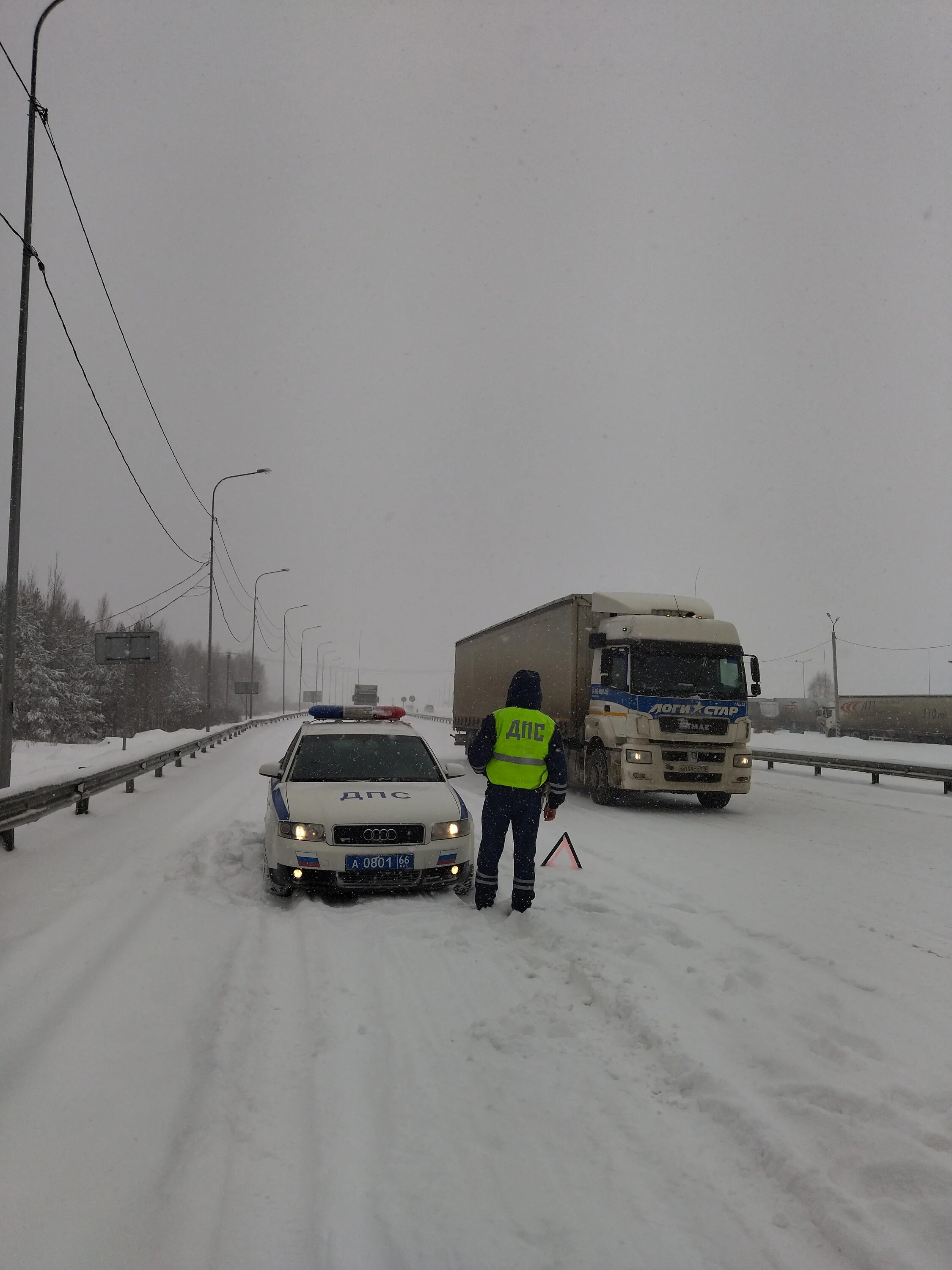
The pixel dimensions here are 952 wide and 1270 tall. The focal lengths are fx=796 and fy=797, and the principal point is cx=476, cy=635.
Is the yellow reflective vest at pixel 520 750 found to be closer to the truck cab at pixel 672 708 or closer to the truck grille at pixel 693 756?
the truck cab at pixel 672 708

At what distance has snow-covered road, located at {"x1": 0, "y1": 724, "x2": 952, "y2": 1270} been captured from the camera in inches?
98.7

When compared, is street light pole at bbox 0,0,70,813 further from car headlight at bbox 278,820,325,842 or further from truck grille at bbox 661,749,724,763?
truck grille at bbox 661,749,724,763

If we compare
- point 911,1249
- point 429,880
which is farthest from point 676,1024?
point 429,880

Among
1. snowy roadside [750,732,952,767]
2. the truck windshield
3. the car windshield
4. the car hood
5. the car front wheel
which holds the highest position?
the truck windshield

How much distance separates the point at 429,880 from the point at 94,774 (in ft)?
21.4

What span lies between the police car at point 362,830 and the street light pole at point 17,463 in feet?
16.2

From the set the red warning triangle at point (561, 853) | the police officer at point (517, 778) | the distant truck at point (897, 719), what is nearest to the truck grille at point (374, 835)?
the police officer at point (517, 778)

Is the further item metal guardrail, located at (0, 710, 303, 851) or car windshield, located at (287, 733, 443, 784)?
metal guardrail, located at (0, 710, 303, 851)

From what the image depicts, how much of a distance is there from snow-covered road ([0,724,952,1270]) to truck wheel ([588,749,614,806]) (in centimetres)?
627

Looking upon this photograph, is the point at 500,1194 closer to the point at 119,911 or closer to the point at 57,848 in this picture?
the point at 119,911

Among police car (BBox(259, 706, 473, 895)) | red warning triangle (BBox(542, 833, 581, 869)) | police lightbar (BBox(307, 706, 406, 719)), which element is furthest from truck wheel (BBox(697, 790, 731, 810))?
police car (BBox(259, 706, 473, 895))

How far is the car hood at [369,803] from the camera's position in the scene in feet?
20.6

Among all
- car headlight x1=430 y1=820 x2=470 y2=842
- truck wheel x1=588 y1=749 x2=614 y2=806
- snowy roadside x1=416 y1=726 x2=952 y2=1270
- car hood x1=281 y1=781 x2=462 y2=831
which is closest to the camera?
snowy roadside x1=416 y1=726 x2=952 y2=1270

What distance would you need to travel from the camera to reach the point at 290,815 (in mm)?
6277
